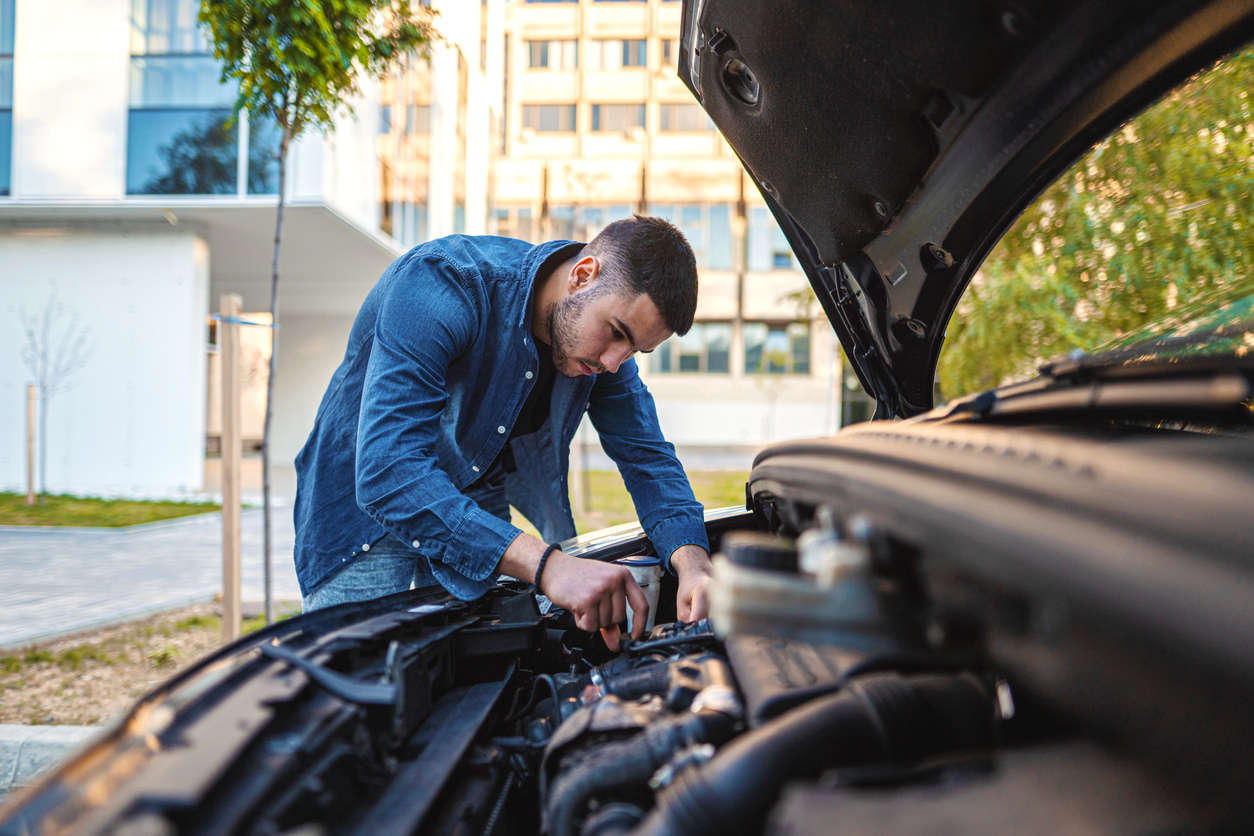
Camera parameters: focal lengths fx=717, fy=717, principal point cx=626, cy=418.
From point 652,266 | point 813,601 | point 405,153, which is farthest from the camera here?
point 405,153

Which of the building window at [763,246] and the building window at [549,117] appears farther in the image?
the building window at [549,117]

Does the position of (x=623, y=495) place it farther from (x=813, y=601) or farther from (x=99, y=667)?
(x=813, y=601)

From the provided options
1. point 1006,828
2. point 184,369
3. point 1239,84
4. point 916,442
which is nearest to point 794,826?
point 1006,828

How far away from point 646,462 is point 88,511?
846 cm

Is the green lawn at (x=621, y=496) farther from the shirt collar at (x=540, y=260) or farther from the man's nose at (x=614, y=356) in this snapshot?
the man's nose at (x=614, y=356)

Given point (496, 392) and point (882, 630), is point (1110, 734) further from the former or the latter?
point (496, 392)

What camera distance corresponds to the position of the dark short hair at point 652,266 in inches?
71.0

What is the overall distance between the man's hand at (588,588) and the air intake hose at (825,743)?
1.86 ft

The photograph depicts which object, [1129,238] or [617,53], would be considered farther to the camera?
[617,53]

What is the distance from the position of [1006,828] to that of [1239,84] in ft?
17.8

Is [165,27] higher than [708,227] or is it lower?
lower

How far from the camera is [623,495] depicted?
35.0 feet

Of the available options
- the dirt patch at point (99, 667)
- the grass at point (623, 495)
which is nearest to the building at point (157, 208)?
the grass at point (623, 495)

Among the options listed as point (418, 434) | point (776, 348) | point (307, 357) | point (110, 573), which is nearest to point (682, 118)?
point (776, 348)
